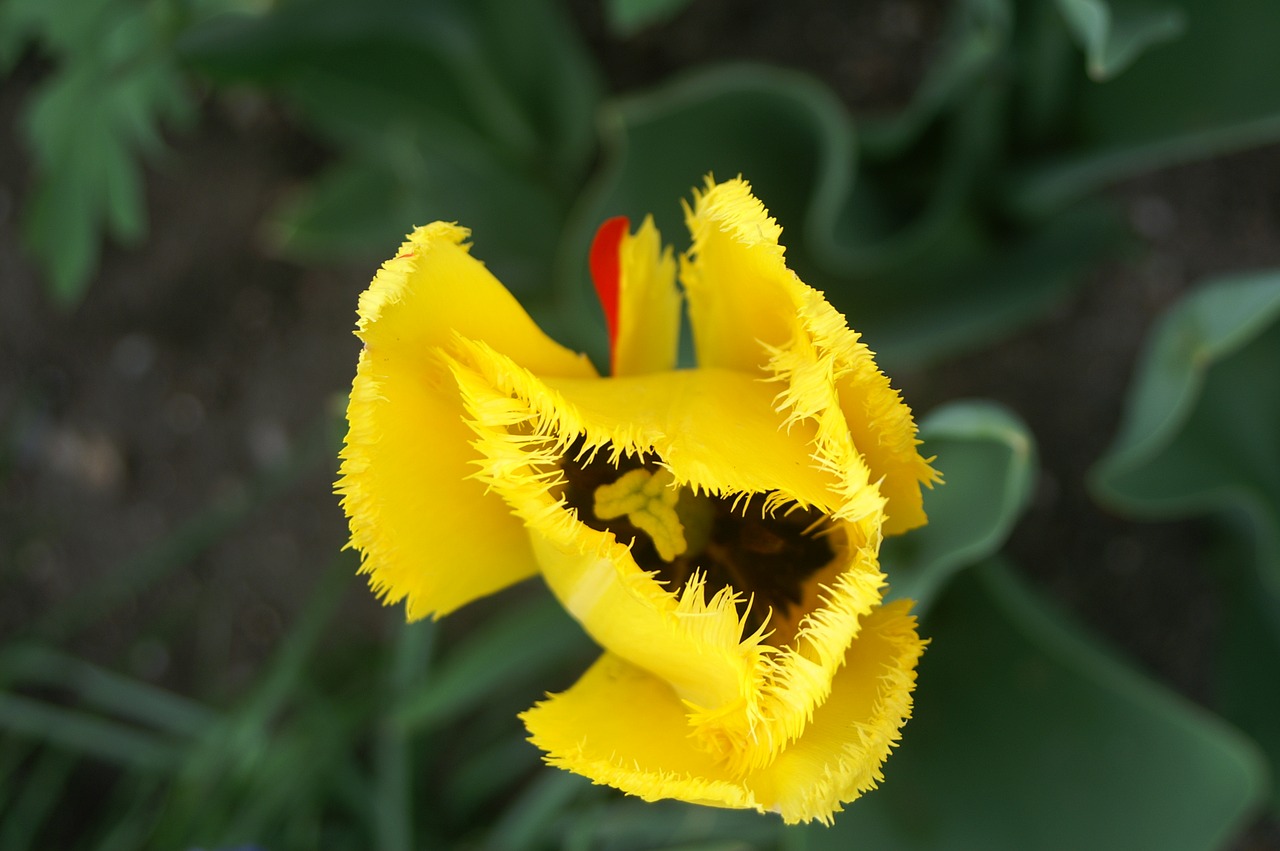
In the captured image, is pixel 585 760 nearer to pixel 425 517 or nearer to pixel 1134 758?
pixel 425 517

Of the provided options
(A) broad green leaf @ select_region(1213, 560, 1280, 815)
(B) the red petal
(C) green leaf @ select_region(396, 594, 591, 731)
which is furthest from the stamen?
(A) broad green leaf @ select_region(1213, 560, 1280, 815)

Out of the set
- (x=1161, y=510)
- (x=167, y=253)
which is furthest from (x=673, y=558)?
(x=167, y=253)

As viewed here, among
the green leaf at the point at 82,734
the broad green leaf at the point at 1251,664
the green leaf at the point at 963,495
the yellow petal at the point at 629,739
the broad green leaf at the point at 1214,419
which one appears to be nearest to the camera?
the yellow petal at the point at 629,739

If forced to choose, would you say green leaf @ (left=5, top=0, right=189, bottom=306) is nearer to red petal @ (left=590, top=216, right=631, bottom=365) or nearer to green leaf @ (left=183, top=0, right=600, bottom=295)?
green leaf @ (left=183, top=0, right=600, bottom=295)

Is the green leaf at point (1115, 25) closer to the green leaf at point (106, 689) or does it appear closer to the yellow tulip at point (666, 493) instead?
the yellow tulip at point (666, 493)

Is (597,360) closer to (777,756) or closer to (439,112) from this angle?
(439,112)

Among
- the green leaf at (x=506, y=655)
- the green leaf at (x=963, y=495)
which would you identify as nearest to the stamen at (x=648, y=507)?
the green leaf at (x=963, y=495)
